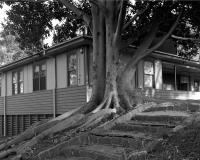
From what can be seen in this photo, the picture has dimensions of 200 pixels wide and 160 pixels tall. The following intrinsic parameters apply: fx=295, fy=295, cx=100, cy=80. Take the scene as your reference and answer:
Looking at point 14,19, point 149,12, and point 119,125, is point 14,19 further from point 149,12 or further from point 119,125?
point 119,125

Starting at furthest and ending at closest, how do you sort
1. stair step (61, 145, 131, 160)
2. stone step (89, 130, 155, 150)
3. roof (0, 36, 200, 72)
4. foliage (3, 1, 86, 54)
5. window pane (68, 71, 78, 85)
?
window pane (68, 71, 78, 85) → foliage (3, 1, 86, 54) → roof (0, 36, 200, 72) → stone step (89, 130, 155, 150) → stair step (61, 145, 131, 160)

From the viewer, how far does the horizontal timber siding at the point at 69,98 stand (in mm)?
14548

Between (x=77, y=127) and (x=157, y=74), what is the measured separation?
35.2ft

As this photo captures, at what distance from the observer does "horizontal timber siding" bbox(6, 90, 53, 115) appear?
1733cm

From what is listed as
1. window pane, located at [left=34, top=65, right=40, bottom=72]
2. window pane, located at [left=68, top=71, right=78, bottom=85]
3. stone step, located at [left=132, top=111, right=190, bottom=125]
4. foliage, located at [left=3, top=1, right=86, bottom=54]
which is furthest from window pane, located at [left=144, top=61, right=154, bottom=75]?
stone step, located at [left=132, top=111, right=190, bottom=125]

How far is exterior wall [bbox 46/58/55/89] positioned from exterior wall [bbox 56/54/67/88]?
56 cm

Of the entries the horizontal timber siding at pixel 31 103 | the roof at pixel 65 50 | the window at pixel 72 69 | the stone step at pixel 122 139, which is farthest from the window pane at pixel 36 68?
the stone step at pixel 122 139

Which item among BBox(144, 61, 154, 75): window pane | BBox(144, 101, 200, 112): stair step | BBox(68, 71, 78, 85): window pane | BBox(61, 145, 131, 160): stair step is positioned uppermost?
BBox(144, 61, 154, 75): window pane

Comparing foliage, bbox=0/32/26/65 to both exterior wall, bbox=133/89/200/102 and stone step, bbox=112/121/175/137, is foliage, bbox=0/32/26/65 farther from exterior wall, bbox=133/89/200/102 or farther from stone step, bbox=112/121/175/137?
stone step, bbox=112/121/175/137

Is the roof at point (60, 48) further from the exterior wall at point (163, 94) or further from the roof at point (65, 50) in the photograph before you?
the exterior wall at point (163, 94)

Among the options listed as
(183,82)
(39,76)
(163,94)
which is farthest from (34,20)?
(183,82)

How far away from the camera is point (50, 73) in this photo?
17.6m

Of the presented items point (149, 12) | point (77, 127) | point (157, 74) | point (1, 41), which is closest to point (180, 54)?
point (157, 74)

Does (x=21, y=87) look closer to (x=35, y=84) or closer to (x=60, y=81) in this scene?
(x=35, y=84)
